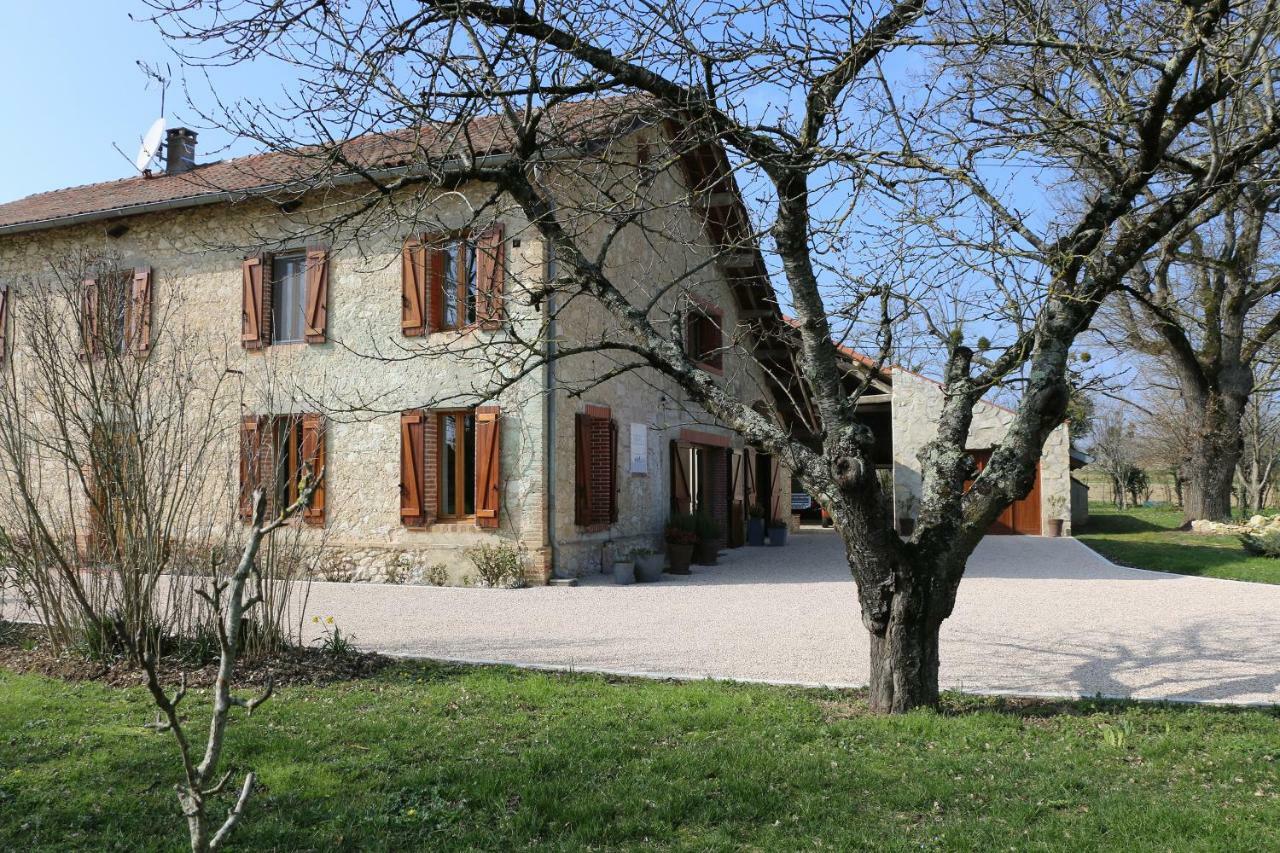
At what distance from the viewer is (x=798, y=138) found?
5.22 m

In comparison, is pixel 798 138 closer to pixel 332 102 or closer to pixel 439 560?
pixel 332 102

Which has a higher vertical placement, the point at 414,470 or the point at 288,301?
the point at 288,301

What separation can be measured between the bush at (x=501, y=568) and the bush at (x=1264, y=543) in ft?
39.6

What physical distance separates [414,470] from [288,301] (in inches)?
145

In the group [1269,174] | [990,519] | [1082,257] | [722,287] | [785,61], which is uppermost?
[722,287]

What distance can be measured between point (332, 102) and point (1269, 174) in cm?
552

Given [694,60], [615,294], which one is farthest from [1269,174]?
[615,294]

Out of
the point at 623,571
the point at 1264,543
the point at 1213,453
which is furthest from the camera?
the point at 1213,453

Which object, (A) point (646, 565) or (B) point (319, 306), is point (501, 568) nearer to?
(A) point (646, 565)

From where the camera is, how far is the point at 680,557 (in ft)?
45.6

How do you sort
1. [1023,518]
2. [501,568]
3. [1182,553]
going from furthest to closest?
1. [1023,518]
2. [1182,553]
3. [501,568]

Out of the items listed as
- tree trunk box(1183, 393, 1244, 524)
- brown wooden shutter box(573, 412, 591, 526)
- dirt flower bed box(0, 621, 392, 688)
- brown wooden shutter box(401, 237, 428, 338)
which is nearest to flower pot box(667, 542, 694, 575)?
brown wooden shutter box(573, 412, 591, 526)

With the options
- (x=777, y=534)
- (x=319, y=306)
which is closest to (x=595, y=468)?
(x=319, y=306)

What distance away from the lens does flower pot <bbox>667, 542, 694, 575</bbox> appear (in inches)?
547
